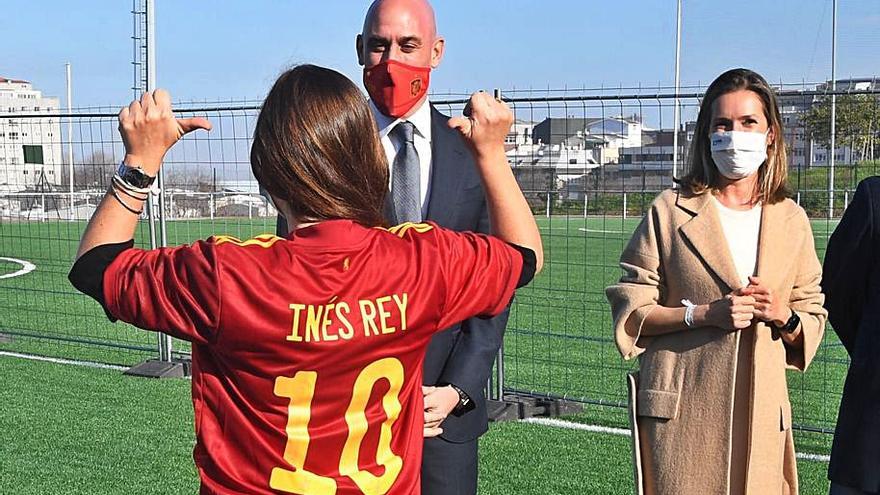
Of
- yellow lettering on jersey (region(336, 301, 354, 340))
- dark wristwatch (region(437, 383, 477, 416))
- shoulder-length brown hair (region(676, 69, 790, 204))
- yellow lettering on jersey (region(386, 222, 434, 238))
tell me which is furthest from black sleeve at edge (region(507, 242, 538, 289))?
shoulder-length brown hair (region(676, 69, 790, 204))

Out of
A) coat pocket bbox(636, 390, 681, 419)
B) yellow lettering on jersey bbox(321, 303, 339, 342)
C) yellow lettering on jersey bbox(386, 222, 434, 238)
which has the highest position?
yellow lettering on jersey bbox(386, 222, 434, 238)

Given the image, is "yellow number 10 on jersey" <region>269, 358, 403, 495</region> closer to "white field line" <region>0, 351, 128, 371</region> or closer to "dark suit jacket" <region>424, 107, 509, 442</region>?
A: "dark suit jacket" <region>424, 107, 509, 442</region>

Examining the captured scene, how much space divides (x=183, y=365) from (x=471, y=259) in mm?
7655

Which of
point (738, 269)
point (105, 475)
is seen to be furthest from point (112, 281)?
point (105, 475)

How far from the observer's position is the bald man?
2990mm

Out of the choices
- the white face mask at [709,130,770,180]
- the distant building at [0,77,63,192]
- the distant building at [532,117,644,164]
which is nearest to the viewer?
the white face mask at [709,130,770,180]

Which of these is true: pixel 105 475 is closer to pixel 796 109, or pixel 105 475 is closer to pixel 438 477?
pixel 438 477

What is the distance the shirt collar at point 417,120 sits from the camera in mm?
3068

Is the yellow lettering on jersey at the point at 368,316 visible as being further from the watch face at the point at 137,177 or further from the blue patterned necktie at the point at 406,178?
the blue patterned necktie at the point at 406,178

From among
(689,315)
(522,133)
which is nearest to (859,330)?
(689,315)

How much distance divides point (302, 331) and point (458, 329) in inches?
41.3

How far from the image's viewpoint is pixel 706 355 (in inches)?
136

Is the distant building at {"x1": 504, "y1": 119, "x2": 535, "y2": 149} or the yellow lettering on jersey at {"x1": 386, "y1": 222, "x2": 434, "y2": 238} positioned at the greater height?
the distant building at {"x1": 504, "y1": 119, "x2": 535, "y2": 149}

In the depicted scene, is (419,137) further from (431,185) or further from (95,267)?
(95,267)
